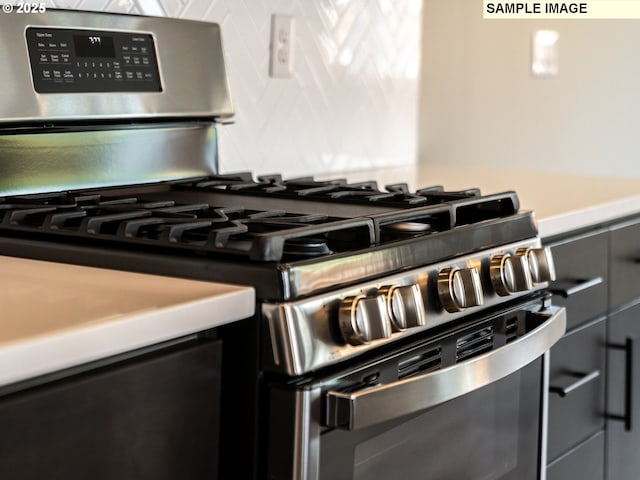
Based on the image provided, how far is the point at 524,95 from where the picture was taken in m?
2.79

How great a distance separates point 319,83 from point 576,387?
937 mm

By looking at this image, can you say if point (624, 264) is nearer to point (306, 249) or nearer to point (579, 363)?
point (579, 363)

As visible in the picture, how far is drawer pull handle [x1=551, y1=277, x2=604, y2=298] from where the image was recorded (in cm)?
178

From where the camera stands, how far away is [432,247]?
1.27 m

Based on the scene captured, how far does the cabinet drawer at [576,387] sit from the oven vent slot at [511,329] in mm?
331

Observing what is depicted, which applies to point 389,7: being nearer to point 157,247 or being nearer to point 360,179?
point 360,179

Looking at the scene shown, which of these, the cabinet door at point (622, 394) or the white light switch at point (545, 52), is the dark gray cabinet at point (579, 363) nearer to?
the cabinet door at point (622, 394)

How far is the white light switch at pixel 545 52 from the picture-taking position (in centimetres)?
274

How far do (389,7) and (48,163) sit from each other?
1353 mm

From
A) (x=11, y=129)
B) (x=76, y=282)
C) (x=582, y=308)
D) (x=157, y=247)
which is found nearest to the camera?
(x=76, y=282)

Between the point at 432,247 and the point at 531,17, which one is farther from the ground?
the point at 531,17

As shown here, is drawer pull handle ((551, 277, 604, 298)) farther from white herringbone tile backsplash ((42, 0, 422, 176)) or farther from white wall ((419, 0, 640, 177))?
white wall ((419, 0, 640, 177))

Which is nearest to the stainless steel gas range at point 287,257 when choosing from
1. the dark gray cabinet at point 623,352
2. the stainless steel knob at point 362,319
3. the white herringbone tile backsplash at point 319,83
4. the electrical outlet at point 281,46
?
the stainless steel knob at point 362,319

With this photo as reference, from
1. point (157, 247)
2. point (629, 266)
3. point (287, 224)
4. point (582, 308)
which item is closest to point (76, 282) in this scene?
point (157, 247)
